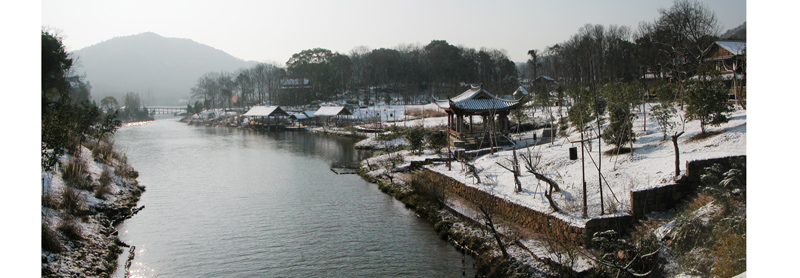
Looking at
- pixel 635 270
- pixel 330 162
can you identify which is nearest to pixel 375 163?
pixel 330 162

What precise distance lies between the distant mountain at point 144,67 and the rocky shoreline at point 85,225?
339ft

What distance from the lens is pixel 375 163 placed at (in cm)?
1730

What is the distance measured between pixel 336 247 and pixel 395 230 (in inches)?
54.1

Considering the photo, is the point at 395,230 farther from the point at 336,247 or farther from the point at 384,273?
the point at 384,273

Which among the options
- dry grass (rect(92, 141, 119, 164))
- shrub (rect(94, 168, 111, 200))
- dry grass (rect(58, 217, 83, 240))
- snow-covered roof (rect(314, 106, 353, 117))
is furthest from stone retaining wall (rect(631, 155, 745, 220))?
snow-covered roof (rect(314, 106, 353, 117))

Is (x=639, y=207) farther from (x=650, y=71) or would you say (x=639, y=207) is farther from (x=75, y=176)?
(x=650, y=71)

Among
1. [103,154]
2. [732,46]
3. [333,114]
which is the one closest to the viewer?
[732,46]

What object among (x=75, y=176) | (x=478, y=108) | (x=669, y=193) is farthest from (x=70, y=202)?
(x=478, y=108)

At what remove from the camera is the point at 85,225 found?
8.83 metres

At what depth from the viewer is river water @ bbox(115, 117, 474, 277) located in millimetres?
7684

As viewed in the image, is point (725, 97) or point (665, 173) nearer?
point (665, 173)

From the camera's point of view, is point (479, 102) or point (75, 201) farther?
point (479, 102)

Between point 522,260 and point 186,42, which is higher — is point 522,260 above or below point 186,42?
below

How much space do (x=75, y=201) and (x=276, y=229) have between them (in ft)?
12.5
